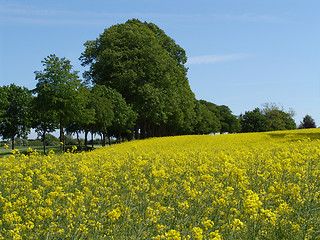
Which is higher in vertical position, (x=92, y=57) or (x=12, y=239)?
(x=92, y=57)

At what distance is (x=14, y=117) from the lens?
4219 centimetres

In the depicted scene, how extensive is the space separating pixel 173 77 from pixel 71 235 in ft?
118

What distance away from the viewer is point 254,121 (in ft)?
327

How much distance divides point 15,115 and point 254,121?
73.5m

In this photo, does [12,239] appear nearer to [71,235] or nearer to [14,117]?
[71,235]

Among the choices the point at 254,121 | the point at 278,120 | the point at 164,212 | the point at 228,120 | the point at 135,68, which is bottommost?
the point at 164,212

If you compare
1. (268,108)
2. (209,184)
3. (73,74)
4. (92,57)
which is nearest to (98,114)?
(73,74)

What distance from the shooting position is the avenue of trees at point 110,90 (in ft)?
88.2

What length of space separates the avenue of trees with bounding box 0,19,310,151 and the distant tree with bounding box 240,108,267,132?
53019 millimetres

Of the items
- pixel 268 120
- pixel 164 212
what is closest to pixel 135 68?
pixel 164 212

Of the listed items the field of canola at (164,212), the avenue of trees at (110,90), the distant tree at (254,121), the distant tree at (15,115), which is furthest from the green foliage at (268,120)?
the field of canola at (164,212)

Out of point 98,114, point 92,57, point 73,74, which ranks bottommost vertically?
point 98,114

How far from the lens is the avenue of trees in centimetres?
2689

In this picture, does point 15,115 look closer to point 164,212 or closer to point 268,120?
point 164,212
